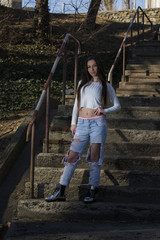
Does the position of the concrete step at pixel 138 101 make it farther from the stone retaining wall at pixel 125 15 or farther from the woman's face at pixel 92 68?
the stone retaining wall at pixel 125 15

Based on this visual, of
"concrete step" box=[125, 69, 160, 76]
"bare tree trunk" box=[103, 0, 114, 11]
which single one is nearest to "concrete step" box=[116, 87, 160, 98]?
"concrete step" box=[125, 69, 160, 76]

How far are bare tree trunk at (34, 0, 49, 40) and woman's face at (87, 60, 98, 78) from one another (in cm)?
994

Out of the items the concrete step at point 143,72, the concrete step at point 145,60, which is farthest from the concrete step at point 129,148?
the concrete step at point 145,60

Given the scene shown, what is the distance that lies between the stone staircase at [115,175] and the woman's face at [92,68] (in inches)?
40.4

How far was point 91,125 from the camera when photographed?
370 centimetres

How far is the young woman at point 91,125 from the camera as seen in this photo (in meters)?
3.65

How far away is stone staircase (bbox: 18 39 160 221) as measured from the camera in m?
3.54

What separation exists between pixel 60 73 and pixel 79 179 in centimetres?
704

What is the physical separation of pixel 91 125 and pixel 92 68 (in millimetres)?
608

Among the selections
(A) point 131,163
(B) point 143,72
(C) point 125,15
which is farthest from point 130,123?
(C) point 125,15

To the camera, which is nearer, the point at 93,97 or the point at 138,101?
the point at 93,97

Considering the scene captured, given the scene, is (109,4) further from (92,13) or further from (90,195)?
(90,195)

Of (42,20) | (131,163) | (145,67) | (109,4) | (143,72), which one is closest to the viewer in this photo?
(131,163)

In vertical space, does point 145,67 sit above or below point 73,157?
above
